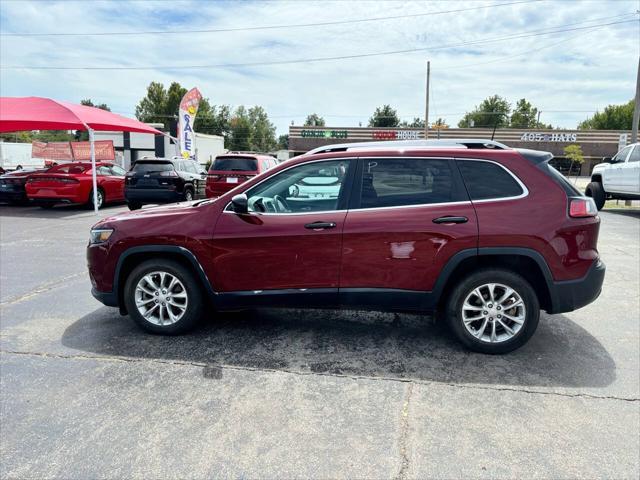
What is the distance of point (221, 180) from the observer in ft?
40.3

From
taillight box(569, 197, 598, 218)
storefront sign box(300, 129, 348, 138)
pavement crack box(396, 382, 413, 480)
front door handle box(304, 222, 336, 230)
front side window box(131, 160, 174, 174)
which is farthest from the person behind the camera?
storefront sign box(300, 129, 348, 138)

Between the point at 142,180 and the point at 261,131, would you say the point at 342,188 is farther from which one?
the point at 261,131

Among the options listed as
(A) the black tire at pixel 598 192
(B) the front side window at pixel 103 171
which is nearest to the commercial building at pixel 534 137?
(B) the front side window at pixel 103 171

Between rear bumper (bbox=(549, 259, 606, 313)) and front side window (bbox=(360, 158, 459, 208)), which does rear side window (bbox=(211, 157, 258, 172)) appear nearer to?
front side window (bbox=(360, 158, 459, 208))

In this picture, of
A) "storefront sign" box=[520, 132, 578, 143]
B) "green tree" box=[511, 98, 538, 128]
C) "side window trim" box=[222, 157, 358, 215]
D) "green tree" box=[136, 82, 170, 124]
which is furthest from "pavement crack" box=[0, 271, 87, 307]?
"green tree" box=[511, 98, 538, 128]

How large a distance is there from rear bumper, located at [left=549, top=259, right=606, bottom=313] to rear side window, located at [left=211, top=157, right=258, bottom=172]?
9.68 m

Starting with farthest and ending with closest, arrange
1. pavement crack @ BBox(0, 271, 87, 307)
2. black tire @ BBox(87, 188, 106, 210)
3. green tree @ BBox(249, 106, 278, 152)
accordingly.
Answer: green tree @ BBox(249, 106, 278, 152)
black tire @ BBox(87, 188, 106, 210)
pavement crack @ BBox(0, 271, 87, 307)

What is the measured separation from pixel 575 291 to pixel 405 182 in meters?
1.68

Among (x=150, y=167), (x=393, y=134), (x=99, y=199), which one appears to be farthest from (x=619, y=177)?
(x=393, y=134)

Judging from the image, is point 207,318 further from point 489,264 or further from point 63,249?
point 63,249

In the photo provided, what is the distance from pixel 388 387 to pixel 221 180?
9801 millimetres

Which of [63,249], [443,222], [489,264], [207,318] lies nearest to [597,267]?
[489,264]

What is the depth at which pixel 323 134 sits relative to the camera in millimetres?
52594

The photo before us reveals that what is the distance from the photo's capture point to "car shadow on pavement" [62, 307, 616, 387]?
3.65 metres
